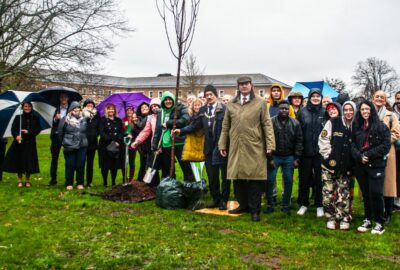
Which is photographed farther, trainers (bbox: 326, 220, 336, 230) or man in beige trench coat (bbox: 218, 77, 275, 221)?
man in beige trench coat (bbox: 218, 77, 275, 221)

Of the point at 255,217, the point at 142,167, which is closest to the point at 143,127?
the point at 142,167

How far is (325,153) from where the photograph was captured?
603cm

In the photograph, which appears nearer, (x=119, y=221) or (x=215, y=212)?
(x=119, y=221)

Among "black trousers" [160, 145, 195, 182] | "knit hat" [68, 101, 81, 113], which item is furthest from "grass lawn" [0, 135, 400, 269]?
"knit hat" [68, 101, 81, 113]

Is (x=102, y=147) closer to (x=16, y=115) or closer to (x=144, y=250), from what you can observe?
(x=16, y=115)

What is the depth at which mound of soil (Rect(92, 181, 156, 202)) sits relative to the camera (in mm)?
7852

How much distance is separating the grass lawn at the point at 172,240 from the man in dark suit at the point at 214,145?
0.70 meters

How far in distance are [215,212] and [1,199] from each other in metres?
4.19

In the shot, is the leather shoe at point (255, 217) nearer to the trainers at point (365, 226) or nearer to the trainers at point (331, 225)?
the trainers at point (331, 225)

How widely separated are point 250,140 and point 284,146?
766mm

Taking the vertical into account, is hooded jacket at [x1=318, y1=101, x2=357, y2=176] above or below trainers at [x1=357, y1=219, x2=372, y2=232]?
above

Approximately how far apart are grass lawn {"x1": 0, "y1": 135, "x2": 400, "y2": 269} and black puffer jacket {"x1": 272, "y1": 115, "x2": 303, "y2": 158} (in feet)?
3.43

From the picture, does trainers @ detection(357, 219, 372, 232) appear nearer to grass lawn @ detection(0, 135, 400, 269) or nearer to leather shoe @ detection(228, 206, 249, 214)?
grass lawn @ detection(0, 135, 400, 269)

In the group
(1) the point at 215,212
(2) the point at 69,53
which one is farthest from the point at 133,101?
(2) the point at 69,53
